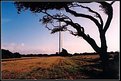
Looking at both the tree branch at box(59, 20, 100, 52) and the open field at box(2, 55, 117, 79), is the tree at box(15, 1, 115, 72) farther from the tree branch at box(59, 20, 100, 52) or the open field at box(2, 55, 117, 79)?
the open field at box(2, 55, 117, 79)

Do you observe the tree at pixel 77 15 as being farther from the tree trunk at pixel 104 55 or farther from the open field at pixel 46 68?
the open field at pixel 46 68

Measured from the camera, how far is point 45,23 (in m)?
7.29

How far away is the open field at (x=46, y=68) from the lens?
727 cm

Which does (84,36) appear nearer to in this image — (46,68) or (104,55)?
(104,55)

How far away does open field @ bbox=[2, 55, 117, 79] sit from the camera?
7273 millimetres

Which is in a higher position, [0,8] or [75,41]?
[0,8]

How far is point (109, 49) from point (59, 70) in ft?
2.94

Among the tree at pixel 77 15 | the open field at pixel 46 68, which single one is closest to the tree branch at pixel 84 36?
the tree at pixel 77 15

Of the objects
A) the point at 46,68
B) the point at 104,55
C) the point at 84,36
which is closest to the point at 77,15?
the point at 84,36

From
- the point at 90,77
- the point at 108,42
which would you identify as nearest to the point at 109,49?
the point at 108,42

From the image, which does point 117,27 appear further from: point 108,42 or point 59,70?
point 59,70

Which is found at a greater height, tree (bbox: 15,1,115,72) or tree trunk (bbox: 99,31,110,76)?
tree (bbox: 15,1,115,72)

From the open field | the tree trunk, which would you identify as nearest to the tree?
the tree trunk

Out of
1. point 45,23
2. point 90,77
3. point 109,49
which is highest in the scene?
point 45,23
